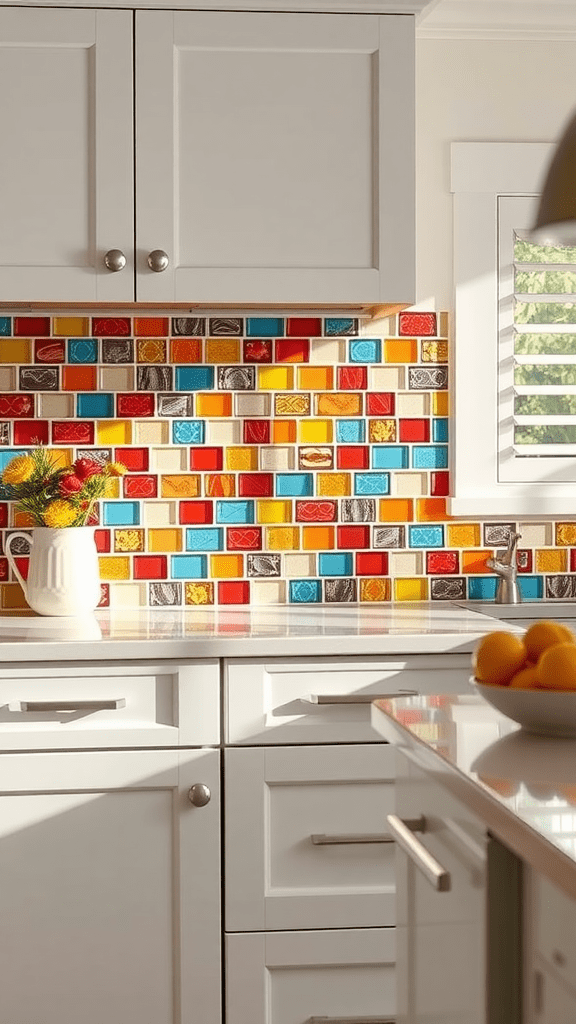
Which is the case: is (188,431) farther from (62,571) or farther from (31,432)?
(62,571)

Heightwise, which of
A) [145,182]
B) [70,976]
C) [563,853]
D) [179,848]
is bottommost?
[70,976]

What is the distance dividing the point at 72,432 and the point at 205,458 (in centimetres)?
32

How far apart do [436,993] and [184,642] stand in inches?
39.6

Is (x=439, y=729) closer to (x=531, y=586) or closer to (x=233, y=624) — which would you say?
(x=233, y=624)

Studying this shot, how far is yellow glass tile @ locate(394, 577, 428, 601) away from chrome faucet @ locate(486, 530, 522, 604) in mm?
174

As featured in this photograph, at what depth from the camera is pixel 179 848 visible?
2289 mm

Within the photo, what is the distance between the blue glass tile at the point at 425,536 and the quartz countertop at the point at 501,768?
136cm

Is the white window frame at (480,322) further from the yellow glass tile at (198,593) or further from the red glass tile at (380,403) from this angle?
the yellow glass tile at (198,593)

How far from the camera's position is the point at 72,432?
2.92 meters

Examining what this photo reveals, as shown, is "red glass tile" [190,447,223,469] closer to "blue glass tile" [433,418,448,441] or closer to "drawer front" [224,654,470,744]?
"blue glass tile" [433,418,448,441]

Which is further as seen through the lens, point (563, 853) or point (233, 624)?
point (233, 624)

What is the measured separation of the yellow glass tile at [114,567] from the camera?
2914 millimetres

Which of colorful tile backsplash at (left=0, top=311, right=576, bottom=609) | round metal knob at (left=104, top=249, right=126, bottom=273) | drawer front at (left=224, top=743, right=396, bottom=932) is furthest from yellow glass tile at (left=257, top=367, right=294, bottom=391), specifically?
drawer front at (left=224, top=743, right=396, bottom=932)

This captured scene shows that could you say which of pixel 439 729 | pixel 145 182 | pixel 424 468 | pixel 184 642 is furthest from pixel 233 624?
pixel 439 729
